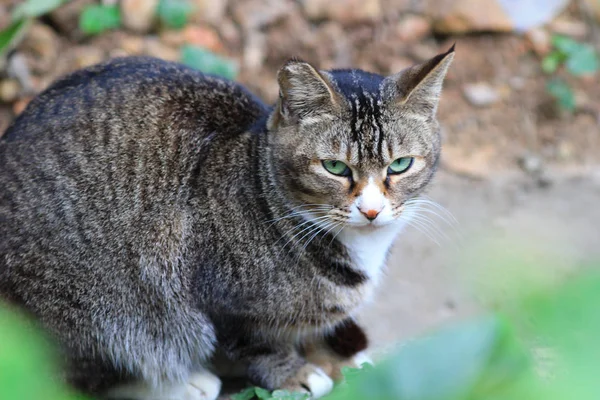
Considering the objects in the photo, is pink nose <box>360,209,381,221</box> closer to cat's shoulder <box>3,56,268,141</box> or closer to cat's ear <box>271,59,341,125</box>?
cat's ear <box>271,59,341,125</box>

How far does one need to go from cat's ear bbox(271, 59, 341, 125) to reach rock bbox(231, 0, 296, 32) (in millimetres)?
2385

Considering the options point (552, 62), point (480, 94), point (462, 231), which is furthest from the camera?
point (552, 62)

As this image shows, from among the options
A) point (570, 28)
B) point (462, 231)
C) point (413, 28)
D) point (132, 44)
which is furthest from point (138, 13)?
point (570, 28)

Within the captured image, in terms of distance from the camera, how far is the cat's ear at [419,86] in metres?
2.54

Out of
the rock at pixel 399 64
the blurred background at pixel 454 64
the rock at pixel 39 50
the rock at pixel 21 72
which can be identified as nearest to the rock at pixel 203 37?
the blurred background at pixel 454 64

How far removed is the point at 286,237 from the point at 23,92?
242 centimetres

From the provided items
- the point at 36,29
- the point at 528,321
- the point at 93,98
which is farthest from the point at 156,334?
the point at 36,29

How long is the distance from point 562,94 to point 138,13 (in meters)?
2.78

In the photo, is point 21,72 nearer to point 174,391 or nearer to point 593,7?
point 174,391

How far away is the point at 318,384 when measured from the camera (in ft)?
9.63

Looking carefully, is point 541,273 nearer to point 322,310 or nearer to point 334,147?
point 334,147

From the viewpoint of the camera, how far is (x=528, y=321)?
71 cm

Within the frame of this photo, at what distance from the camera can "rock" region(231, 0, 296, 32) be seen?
4914 mm

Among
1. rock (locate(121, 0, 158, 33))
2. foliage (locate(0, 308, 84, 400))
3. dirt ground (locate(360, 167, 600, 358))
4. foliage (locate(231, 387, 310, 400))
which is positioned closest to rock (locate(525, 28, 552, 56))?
dirt ground (locate(360, 167, 600, 358))
